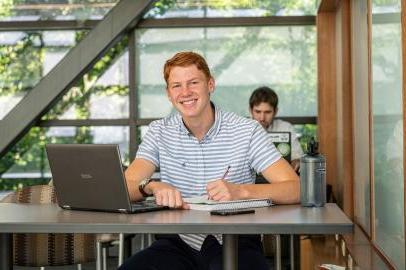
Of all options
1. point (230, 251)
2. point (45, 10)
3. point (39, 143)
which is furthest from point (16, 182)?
point (230, 251)

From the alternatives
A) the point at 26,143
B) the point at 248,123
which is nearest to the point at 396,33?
the point at 248,123

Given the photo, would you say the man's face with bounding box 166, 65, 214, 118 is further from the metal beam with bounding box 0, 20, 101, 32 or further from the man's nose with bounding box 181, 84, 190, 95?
the metal beam with bounding box 0, 20, 101, 32

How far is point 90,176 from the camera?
124 inches

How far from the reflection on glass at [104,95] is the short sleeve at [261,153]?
5.37 meters

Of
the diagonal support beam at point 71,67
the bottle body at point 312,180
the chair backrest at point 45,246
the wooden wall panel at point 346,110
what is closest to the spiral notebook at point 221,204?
the bottle body at point 312,180

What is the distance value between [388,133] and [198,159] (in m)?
1.30

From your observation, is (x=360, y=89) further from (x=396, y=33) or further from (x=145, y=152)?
(x=145, y=152)

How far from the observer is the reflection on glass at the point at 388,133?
13.4 ft

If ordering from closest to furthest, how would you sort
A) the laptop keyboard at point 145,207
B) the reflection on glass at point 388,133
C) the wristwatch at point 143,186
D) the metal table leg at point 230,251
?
the metal table leg at point 230,251, the laptop keyboard at point 145,207, the wristwatch at point 143,186, the reflection on glass at point 388,133

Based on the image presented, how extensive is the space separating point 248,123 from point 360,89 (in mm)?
2443

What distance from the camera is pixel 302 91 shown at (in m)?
8.74

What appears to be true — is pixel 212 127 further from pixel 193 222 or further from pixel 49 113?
pixel 49 113

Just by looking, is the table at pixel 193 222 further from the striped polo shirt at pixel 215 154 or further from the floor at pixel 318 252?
the floor at pixel 318 252

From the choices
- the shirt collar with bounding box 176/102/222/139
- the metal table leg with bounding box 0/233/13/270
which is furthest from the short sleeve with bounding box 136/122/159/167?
the metal table leg with bounding box 0/233/13/270
